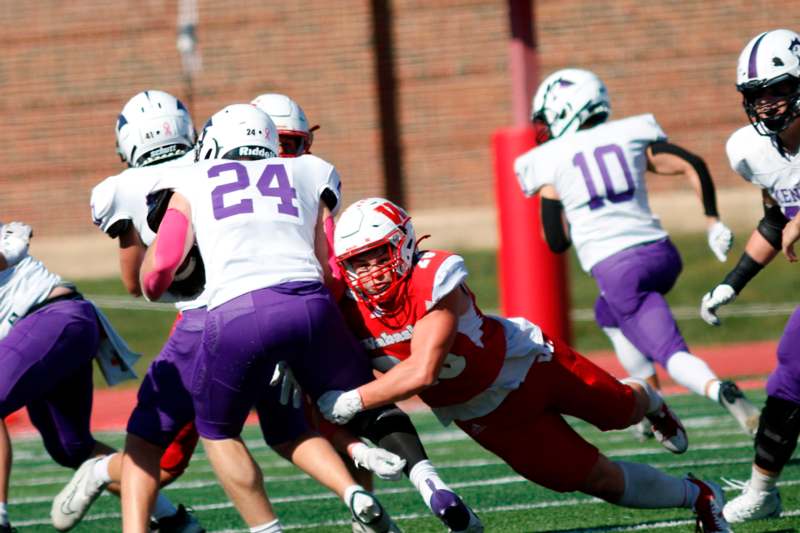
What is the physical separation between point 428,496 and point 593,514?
1.44 meters

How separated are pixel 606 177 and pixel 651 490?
2636 millimetres

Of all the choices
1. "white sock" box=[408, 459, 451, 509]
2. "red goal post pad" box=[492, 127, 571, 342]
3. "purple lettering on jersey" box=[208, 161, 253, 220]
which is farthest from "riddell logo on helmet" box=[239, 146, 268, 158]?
"red goal post pad" box=[492, 127, 571, 342]

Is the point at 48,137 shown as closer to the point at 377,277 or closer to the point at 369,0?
the point at 369,0

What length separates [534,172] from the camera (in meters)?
7.14

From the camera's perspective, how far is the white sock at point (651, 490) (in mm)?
4508

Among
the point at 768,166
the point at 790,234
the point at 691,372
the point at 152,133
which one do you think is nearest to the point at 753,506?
the point at 790,234

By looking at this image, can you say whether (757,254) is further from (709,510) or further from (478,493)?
(478,493)

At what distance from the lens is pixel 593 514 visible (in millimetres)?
5371

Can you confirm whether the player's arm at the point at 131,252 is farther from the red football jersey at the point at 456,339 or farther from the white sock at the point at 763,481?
the white sock at the point at 763,481

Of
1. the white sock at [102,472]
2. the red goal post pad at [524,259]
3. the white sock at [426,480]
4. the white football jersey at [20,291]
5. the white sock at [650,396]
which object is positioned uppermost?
the white football jersey at [20,291]

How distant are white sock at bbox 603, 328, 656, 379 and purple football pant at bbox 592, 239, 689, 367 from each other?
1.23 feet

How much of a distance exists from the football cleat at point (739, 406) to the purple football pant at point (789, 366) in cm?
117

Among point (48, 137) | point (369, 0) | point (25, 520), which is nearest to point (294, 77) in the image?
point (369, 0)

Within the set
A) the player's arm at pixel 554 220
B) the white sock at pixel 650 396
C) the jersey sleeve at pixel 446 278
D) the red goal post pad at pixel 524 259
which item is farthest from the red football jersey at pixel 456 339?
the red goal post pad at pixel 524 259
